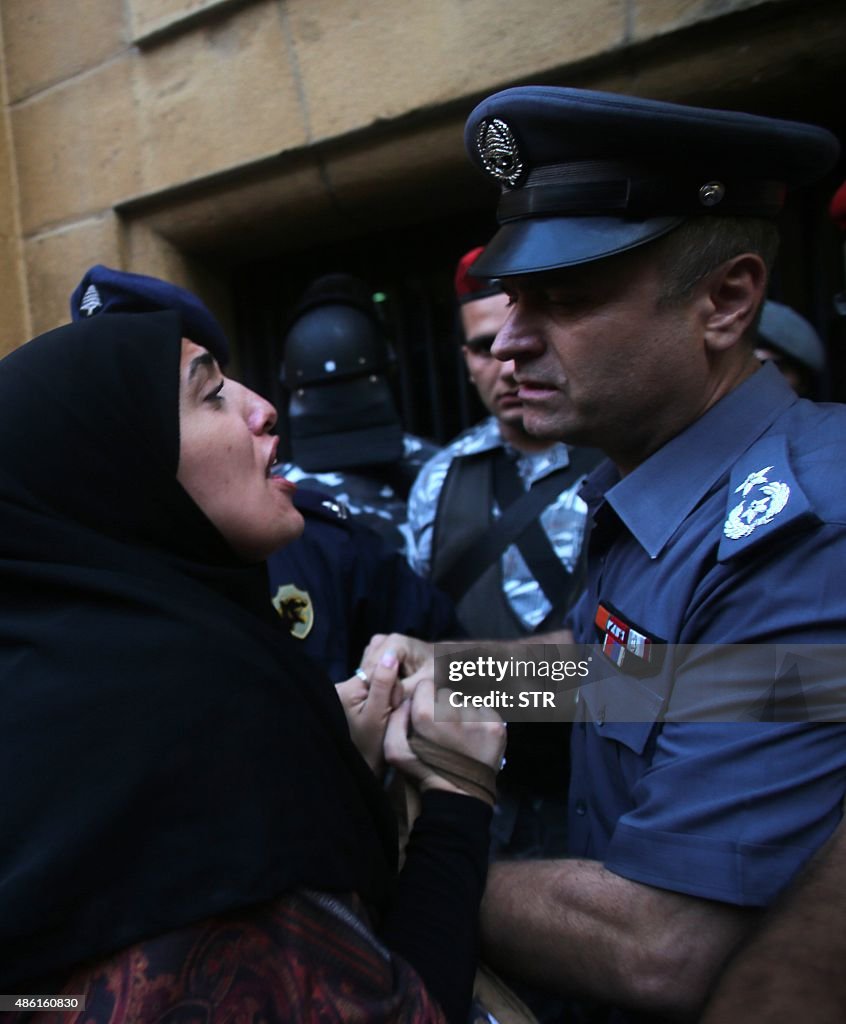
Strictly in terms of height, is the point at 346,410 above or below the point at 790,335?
below

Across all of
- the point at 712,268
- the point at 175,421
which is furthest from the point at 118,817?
the point at 712,268

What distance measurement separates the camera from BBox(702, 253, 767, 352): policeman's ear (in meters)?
1.41

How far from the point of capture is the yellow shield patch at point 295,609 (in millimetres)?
1995

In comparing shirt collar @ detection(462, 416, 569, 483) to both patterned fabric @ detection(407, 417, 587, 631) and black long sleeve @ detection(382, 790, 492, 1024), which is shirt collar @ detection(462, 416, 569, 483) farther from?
→ black long sleeve @ detection(382, 790, 492, 1024)

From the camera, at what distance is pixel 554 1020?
1.58 metres

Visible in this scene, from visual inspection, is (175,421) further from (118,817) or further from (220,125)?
(220,125)

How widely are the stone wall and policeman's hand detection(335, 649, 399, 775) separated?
206 centimetres

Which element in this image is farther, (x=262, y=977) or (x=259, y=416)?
(x=259, y=416)

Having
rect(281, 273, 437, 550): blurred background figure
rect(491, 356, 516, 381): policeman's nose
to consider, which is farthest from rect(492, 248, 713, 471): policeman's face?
rect(281, 273, 437, 550): blurred background figure

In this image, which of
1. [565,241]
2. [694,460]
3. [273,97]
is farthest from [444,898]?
[273,97]

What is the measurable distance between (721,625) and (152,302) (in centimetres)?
163

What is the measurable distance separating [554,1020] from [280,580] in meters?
1.17

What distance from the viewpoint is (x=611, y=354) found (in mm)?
1404

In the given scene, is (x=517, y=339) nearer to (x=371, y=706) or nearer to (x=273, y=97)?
(x=371, y=706)
